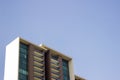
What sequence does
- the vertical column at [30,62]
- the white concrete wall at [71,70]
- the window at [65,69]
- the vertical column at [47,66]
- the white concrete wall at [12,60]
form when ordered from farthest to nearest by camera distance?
1. the white concrete wall at [71,70]
2. the window at [65,69]
3. the vertical column at [47,66]
4. the vertical column at [30,62]
5. the white concrete wall at [12,60]

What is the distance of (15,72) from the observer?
11838 centimetres

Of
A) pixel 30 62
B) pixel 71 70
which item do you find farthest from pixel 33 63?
pixel 71 70

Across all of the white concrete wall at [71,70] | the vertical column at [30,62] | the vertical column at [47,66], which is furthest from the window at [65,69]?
the vertical column at [30,62]

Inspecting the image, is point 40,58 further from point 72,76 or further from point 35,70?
point 72,76

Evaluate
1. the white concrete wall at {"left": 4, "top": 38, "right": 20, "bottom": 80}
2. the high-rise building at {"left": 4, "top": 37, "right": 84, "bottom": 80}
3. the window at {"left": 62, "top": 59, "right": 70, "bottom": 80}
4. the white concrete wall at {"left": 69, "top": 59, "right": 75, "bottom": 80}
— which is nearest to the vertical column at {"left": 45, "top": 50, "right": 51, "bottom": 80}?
the high-rise building at {"left": 4, "top": 37, "right": 84, "bottom": 80}

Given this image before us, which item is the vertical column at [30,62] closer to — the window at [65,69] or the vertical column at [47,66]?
the vertical column at [47,66]

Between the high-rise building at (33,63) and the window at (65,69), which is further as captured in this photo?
the window at (65,69)

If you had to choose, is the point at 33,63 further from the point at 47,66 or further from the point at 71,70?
the point at 71,70

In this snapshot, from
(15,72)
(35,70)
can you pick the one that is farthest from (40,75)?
(15,72)

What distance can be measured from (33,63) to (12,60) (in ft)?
26.1

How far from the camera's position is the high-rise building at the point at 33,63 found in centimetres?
12081

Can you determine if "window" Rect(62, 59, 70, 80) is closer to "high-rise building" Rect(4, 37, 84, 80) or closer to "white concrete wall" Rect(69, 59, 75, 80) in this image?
"high-rise building" Rect(4, 37, 84, 80)

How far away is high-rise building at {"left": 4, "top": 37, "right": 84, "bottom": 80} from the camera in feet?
396

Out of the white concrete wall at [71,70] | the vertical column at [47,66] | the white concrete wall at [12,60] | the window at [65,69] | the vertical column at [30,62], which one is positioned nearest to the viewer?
the white concrete wall at [12,60]
